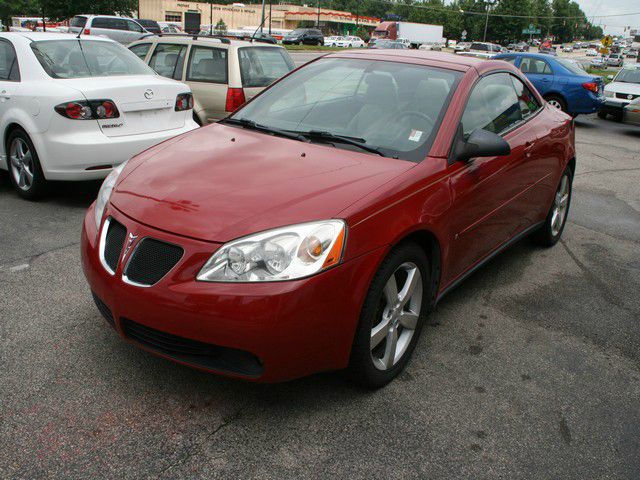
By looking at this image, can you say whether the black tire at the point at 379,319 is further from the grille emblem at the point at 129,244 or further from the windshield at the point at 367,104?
the grille emblem at the point at 129,244

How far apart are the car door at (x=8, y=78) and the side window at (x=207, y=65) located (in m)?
2.59

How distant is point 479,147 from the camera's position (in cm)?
351

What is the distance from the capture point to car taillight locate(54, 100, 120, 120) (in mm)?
5770

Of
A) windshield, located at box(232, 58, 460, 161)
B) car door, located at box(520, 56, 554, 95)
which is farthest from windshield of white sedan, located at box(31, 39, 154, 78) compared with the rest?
car door, located at box(520, 56, 554, 95)

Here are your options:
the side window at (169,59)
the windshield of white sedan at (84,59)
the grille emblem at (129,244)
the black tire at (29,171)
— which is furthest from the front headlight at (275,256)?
the side window at (169,59)

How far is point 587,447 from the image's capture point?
112 inches

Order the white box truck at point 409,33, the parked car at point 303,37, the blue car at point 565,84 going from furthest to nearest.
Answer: the white box truck at point 409,33 → the parked car at point 303,37 → the blue car at point 565,84

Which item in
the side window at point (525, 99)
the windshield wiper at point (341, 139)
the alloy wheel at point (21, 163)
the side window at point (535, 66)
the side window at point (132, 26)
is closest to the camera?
the windshield wiper at point (341, 139)

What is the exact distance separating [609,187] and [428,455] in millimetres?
6903

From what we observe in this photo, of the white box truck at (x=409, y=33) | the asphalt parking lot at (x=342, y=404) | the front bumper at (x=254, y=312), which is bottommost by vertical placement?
the asphalt parking lot at (x=342, y=404)

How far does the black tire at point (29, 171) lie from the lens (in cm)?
603

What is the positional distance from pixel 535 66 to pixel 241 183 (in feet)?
47.9

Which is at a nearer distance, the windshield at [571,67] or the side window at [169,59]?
the side window at [169,59]

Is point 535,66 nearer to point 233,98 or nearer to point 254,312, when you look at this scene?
point 233,98
